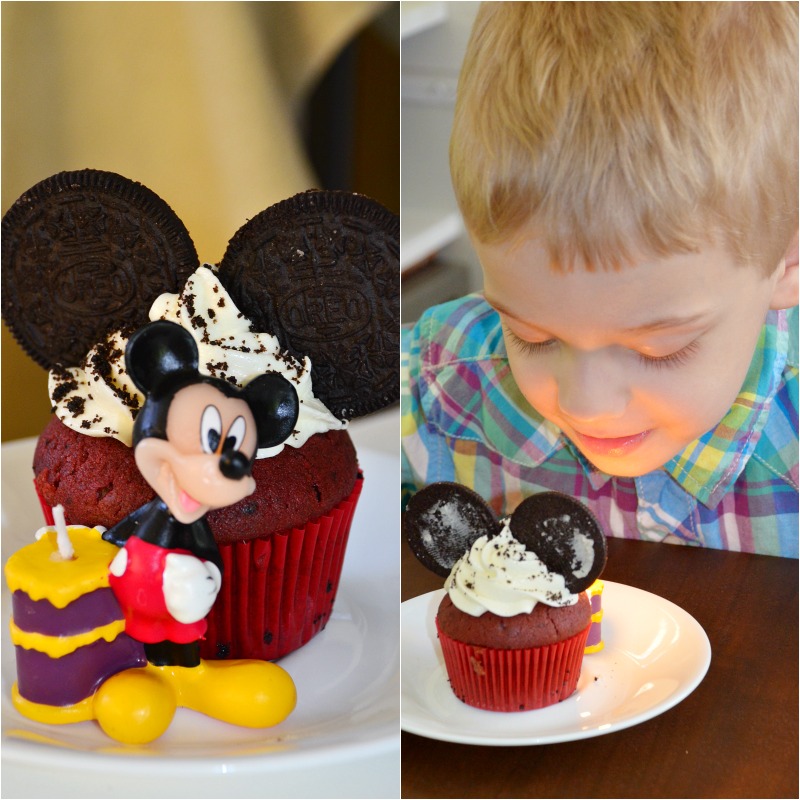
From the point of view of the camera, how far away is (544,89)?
2.59ft

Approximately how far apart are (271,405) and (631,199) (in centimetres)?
33

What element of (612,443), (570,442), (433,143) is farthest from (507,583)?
(433,143)

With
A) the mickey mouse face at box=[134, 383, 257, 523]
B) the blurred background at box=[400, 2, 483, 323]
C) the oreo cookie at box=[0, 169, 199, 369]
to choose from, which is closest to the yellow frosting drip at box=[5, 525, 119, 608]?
the mickey mouse face at box=[134, 383, 257, 523]

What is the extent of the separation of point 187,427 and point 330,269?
242mm

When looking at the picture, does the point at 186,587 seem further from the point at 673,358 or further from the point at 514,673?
the point at 673,358

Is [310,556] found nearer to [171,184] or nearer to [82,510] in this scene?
[82,510]

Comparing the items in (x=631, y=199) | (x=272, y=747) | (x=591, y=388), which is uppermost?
(x=631, y=199)

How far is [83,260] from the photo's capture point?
97cm

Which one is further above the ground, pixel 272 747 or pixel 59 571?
pixel 59 571

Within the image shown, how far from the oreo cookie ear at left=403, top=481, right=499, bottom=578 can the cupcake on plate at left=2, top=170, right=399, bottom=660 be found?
158mm

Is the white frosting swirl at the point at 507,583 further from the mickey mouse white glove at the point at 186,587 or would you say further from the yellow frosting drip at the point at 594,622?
the mickey mouse white glove at the point at 186,587

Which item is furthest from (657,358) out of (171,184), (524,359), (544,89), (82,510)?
(171,184)

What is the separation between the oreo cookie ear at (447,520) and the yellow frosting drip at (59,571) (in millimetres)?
260

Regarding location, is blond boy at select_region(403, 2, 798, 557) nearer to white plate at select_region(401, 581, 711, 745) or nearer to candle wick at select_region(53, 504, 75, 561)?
white plate at select_region(401, 581, 711, 745)
